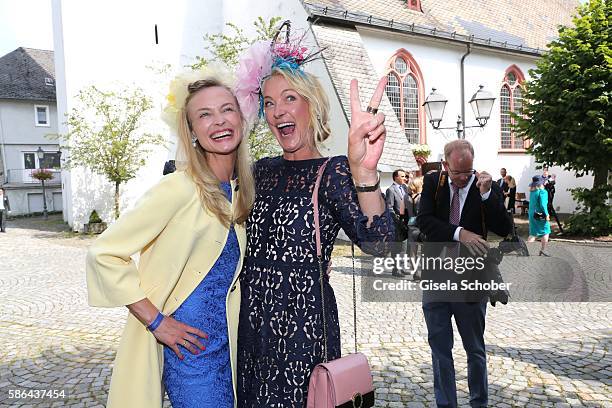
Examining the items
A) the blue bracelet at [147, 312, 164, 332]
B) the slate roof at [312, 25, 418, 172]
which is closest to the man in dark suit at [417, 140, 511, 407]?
the blue bracelet at [147, 312, 164, 332]

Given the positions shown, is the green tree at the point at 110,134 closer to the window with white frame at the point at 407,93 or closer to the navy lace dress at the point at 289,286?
the window with white frame at the point at 407,93

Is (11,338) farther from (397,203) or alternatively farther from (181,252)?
(397,203)

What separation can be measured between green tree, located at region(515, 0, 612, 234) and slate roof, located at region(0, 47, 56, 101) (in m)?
29.0

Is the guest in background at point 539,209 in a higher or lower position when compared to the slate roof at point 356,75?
lower

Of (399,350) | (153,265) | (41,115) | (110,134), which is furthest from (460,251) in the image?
(41,115)

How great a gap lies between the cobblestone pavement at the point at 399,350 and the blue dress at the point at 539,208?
13.9 ft

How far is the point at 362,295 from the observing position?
8.09 m

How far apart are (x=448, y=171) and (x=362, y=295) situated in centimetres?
496

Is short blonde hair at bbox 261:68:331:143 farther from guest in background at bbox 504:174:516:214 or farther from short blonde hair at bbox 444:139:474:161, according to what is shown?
guest in background at bbox 504:174:516:214

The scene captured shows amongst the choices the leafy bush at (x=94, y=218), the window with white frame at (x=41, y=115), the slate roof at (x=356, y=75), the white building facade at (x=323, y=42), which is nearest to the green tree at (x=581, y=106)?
the slate roof at (x=356, y=75)

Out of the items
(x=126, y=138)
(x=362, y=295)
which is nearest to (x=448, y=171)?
(x=362, y=295)

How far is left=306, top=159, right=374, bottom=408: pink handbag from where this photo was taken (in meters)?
1.82

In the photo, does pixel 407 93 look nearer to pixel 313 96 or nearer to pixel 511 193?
pixel 511 193

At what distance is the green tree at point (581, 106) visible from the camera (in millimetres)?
13094
